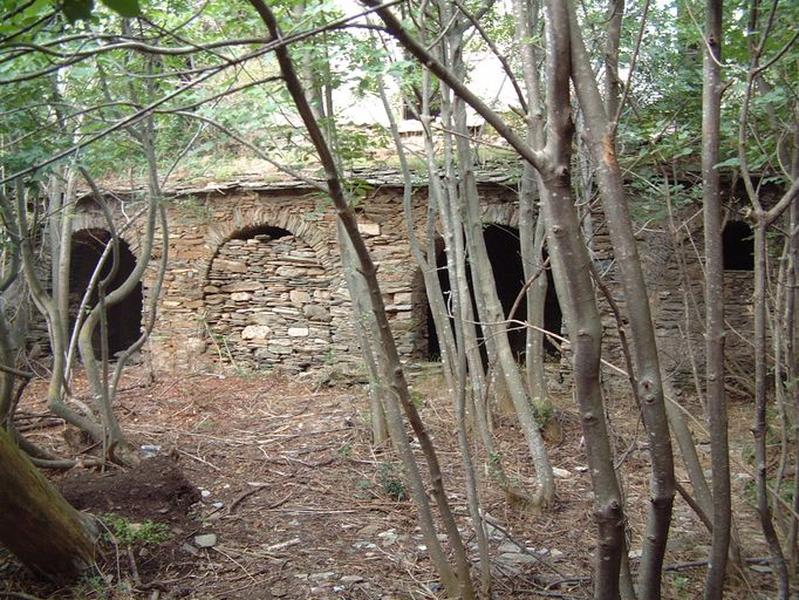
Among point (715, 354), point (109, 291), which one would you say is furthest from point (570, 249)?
point (109, 291)

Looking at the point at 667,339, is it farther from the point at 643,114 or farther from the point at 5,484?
the point at 5,484

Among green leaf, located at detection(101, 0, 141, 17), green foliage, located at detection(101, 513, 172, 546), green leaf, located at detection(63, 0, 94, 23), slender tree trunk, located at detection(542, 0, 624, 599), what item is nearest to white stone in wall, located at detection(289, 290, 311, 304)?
green foliage, located at detection(101, 513, 172, 546)

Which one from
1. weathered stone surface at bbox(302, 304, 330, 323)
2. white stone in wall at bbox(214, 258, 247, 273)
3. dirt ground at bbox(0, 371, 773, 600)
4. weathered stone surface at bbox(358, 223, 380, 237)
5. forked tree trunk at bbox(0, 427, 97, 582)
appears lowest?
dirt ground at bbox(0, 371, 773, 600)

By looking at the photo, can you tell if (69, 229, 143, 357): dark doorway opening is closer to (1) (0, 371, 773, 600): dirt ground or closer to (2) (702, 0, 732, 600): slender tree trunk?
(1) (0, 371, 773, 600): dirt ground

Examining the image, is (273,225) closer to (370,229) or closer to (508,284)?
(370,229)

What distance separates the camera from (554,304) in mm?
11836

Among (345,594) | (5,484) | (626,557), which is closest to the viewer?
(626,557)

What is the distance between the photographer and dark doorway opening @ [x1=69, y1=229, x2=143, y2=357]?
11922 millimetres

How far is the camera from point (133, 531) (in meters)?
4.02

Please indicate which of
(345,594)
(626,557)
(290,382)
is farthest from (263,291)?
(626,557)

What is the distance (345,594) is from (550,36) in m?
2.87

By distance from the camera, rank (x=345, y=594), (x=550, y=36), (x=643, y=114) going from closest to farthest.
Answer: (x=550, y=36) < (x=345, y=594) < (x=643, y=114)

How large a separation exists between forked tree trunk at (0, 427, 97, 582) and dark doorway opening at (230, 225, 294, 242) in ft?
21.3

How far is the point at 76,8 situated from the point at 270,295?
8.84 m
